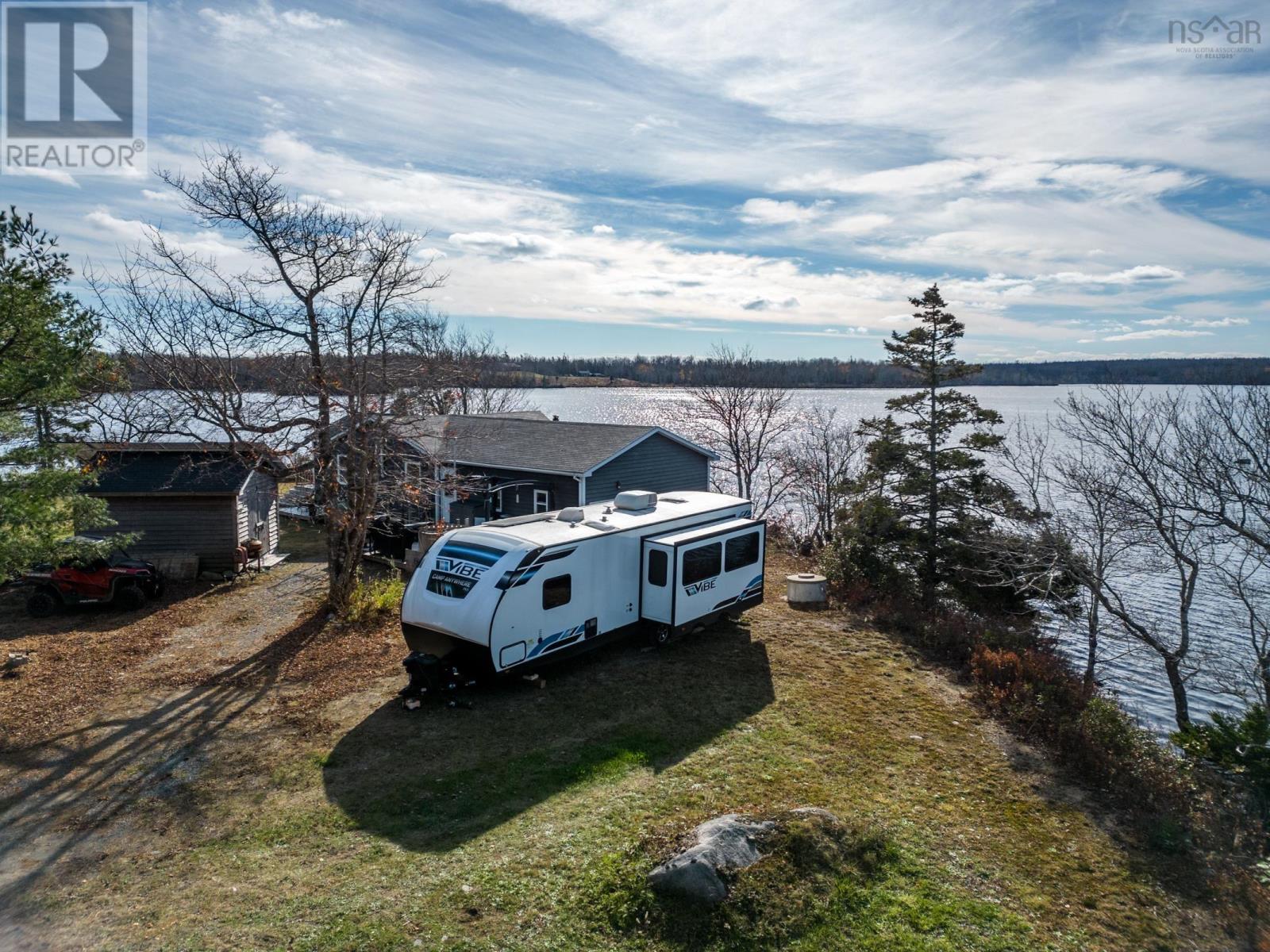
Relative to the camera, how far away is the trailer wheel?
44.9ft

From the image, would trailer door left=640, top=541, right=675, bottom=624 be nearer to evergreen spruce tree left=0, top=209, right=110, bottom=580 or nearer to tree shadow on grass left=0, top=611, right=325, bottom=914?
tree shadow on grass left=0, top=611, right=325, bottom=914

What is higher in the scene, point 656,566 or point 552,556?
point 552,556

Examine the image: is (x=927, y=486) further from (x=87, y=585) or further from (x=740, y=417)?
(x=87, y=585)

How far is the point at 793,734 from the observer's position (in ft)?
35.7

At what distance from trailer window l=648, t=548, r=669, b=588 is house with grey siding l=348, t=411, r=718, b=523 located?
27.7 ft

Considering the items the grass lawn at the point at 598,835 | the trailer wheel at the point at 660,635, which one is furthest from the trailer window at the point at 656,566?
the grass lawn at the point at 598,835

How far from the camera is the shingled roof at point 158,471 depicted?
18281mm

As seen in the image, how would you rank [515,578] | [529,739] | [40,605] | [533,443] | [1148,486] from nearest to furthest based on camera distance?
[529,739] → [515,578] → [1148,486] → [40,605] → [533,443]

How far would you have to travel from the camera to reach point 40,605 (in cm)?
1593

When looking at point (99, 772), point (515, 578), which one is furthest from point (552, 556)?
point (99, 772)

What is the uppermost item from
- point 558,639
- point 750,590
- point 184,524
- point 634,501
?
point 634,501

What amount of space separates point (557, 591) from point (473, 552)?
61.8 inches

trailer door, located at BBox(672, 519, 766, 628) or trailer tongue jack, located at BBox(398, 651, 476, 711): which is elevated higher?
trailer door, located at BBox(672, 519, 766, 628)

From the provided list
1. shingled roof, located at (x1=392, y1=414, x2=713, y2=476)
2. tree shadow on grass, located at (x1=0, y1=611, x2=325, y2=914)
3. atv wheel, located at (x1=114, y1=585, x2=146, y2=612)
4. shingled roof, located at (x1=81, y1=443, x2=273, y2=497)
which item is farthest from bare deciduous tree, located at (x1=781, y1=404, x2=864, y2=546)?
atv wheel, located at (x1=114, y1=585, x2=146, y2=612)
